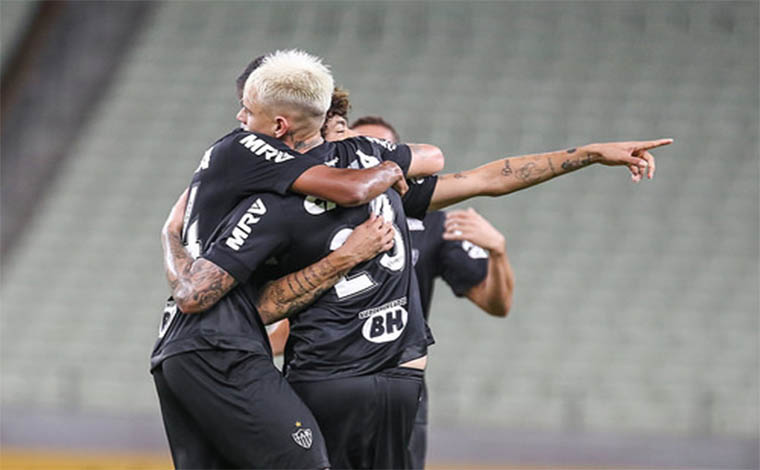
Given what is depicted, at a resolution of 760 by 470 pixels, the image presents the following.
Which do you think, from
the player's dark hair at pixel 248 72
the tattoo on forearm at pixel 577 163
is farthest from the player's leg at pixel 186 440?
the tattoo on forearm at pixel 577 163

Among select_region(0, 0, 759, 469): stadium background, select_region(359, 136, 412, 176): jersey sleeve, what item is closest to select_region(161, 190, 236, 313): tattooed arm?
select_region(359, 136, 412, 176): jersey sleeve

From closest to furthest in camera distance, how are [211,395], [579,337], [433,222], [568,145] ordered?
[211,395], [433,222], [579,337], [568,145]

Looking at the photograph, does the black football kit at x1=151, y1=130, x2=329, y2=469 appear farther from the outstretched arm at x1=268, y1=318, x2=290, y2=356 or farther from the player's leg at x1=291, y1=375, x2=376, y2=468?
the outstretched arm at x1=268, y1=318, x2=290, y2=356

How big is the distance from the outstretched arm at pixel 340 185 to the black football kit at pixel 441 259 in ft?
4.38

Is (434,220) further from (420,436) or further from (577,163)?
(577,163)

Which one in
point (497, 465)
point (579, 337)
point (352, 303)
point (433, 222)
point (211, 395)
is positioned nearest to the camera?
point (211, 395)

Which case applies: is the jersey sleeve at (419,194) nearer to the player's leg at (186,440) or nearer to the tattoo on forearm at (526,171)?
the tattoo on forearm at (526,171)

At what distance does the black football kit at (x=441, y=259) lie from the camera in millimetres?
4762

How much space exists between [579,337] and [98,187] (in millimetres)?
4570

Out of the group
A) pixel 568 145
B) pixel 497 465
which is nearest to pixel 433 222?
pixel 497 465

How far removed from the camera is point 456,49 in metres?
10.8

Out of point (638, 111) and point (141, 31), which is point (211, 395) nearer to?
point (638, 111)

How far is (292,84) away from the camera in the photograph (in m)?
3.35

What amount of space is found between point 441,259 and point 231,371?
1790mm
